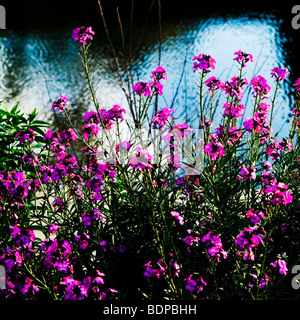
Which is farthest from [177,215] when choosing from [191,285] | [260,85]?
[260,85]

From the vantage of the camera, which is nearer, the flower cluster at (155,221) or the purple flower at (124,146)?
the flower cluster at (155,221)

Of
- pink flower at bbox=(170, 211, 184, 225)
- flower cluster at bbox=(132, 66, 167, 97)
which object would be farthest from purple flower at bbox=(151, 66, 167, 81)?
Result: pink flower at bbox=(170, 211, 184, 225)

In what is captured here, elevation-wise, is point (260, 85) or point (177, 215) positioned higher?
point (260, 85)

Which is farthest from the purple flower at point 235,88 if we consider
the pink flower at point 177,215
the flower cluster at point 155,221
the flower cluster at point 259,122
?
the pink flower at point 177,215

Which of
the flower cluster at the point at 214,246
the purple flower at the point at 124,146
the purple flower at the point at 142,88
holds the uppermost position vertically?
the purple flower at the point at 142,88

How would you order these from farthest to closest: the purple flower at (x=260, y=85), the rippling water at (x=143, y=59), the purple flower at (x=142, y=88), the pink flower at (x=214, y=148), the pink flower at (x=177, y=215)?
the rippling water at (x=143, y=59)
the purple flower at (x=260, y=85)
the purple flower at (x=142, y=88)
the pink flower at (x=214, y=148)
the pink flower at (x=177, y=215)

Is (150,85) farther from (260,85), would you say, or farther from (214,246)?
(214,246)

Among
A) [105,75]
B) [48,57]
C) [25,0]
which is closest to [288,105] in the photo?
[105,75]

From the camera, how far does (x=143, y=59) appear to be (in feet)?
30.0

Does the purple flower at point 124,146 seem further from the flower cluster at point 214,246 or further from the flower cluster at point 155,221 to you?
the flower cluster at point 214,246

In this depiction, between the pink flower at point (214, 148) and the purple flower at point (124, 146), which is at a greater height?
the purple flower at point (124, 146)

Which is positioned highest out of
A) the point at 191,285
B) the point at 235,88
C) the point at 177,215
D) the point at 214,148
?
the point at 235,88

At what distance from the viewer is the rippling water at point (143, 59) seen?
6.96 metres

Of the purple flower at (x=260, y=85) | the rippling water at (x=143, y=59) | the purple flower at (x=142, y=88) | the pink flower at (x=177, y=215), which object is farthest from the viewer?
the rippling water at (x=143, y=59)
